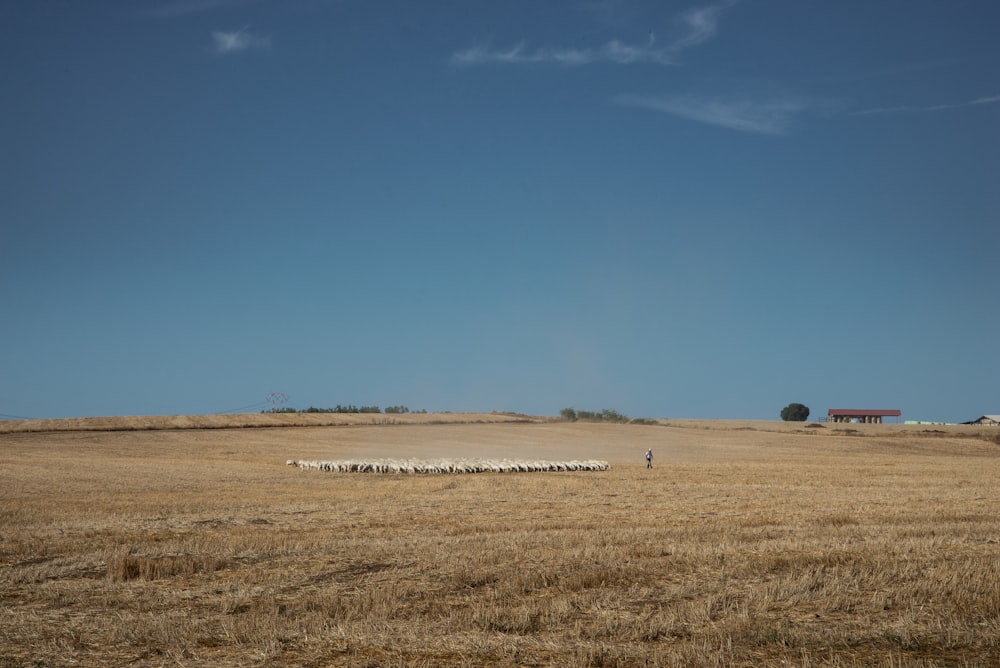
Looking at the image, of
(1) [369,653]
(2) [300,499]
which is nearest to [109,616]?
(1) [369,653]

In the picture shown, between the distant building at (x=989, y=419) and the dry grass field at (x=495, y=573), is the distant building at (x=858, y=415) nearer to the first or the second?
the distant building at (x=989, y=419)

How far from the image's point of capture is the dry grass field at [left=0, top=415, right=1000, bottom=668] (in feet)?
32.0

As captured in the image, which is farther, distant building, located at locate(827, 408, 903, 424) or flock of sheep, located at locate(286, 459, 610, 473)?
distant building, located at locate(827, 408, 903, 424)

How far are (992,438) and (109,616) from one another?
3571 inches

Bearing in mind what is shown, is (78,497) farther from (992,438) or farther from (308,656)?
(992,438)

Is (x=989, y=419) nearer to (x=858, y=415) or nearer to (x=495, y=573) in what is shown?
(x=858, y=415)

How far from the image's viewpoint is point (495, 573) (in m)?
13.9

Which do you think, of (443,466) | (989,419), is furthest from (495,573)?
(989,419)

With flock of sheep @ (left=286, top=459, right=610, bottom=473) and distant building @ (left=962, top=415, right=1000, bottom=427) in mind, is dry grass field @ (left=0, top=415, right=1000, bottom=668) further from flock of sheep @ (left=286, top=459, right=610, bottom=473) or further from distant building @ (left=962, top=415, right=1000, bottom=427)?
distant building @ (left=962, top=415, right=1000, bottom=427)

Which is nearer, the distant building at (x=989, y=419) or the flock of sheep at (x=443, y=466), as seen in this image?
the flock of sheep at (x=443, y=466)

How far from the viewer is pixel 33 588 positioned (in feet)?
43.2

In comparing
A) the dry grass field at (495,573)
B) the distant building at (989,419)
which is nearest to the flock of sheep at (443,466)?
the dry grass field at (495,573)

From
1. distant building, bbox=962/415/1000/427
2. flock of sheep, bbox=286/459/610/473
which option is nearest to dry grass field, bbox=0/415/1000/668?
flock of sheep, bbox=286/459/610/473

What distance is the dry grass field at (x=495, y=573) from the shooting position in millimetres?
9758
